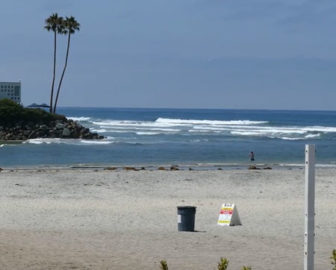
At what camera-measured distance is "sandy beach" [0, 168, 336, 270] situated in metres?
11.1

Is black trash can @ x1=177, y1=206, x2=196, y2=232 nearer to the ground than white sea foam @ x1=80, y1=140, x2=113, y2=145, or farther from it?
nearer to the ground

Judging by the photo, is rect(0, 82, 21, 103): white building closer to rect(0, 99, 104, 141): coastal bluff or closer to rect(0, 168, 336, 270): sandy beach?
rect(0, 99, 104, 141): coastal bluff

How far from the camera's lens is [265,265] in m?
10.9

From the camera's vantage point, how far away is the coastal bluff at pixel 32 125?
55969 millimetres

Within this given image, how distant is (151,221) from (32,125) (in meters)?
42.3

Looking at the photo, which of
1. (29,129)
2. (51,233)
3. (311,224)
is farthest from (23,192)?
(29,129)

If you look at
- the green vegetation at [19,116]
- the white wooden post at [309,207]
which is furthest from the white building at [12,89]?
the white wooden post at [309,207]

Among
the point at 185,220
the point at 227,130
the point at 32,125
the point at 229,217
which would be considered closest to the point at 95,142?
the point at 32,125

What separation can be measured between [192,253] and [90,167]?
72.2 ft

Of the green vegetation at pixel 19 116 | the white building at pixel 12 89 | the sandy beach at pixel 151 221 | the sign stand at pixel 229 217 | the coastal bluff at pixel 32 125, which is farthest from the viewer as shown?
the white building at pixel 12 89

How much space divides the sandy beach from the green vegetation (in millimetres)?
29704

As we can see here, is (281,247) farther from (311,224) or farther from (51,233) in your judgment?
(311,224)

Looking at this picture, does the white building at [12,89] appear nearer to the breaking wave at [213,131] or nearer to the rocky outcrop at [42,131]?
the breaking wave at [213,131]

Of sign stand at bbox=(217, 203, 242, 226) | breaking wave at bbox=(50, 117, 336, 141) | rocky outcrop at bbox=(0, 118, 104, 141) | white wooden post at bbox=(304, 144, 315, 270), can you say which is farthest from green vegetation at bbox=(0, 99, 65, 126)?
white wooden post at bbox=(304, 144, 315, 270)
